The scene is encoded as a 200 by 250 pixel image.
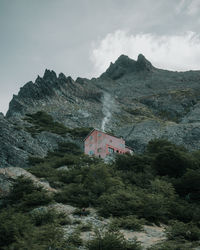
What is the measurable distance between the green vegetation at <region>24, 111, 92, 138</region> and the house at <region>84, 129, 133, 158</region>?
46.5ft

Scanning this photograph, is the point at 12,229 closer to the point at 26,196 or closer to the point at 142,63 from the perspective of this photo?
the point at 26,196

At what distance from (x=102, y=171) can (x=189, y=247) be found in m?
14.4

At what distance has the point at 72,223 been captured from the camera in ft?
56.2

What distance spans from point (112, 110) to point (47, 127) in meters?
37.3

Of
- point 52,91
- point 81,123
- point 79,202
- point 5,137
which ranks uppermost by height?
point 52,91

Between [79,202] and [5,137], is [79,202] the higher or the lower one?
the lower one

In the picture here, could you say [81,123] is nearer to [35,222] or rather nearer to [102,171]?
[102,171]

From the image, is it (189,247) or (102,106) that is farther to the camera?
(102,106)

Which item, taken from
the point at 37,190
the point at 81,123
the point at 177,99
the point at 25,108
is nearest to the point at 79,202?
the point at 37,190

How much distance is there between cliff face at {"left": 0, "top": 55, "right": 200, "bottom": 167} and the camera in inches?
2298

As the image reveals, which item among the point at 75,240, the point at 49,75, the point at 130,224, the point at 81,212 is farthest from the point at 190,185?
the point at 49,75

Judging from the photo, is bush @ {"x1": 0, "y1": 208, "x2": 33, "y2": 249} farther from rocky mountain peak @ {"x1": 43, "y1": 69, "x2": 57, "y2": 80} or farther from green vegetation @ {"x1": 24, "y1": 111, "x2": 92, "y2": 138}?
rocky mountain peak @ {"x1": 43, "y1": 69, "x2": 57, "y2": 80}

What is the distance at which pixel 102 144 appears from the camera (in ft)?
181

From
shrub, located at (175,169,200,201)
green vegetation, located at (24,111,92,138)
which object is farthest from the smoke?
shrub, located at (175,169,200,201)
